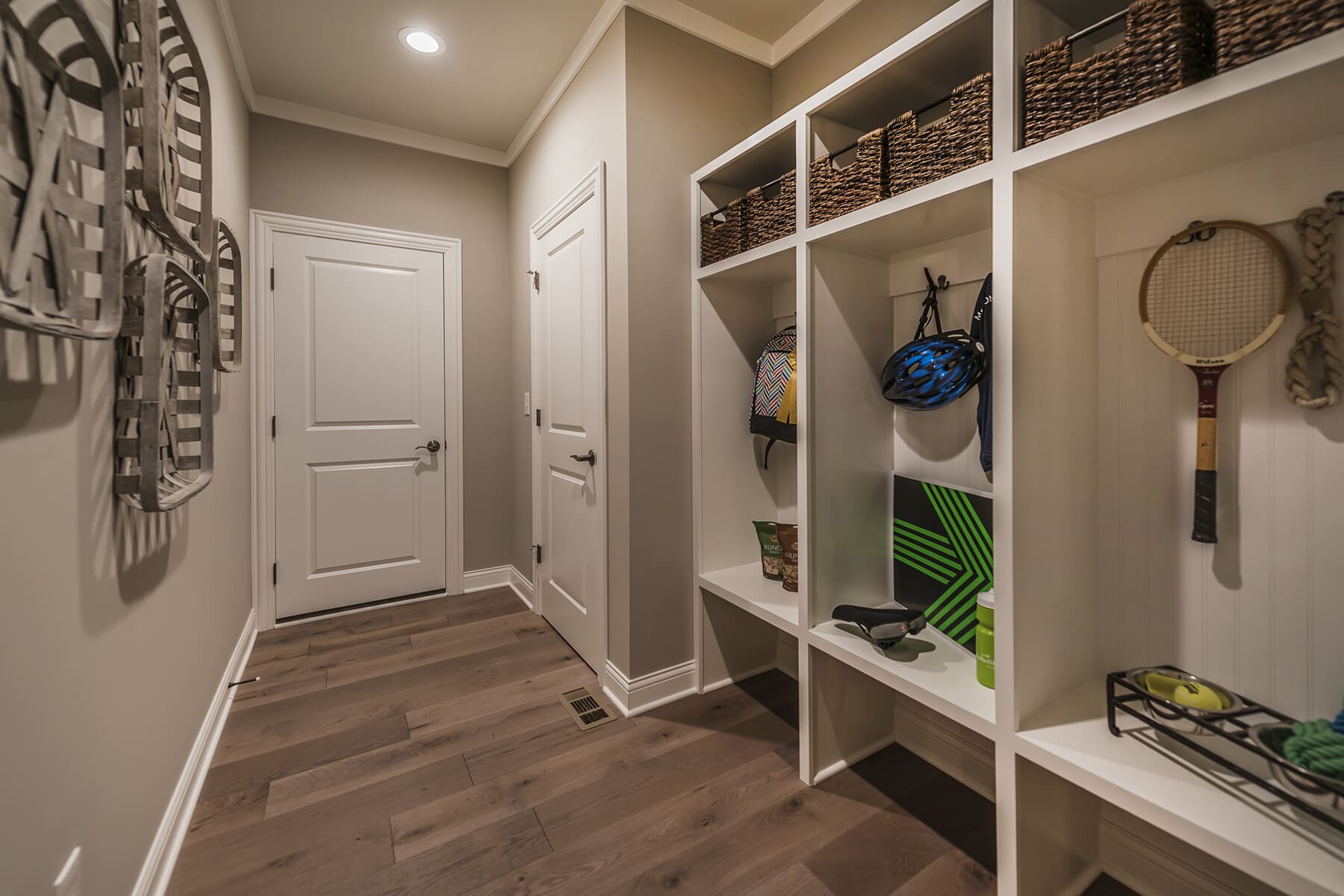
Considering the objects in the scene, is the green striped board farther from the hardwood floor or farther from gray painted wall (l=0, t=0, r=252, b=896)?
gray painted wall (l=0, t=0, r=252, b=896)

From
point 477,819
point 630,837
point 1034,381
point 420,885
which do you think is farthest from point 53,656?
point 1034,381

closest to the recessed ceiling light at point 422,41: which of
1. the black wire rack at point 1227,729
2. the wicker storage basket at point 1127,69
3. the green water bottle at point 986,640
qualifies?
the wicker storage basket at point 1127,69

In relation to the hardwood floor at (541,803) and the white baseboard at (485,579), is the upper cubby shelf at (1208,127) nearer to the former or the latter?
the hardwood floor at (541,803)

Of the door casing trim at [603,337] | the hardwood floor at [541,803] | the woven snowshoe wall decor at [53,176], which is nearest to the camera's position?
the woven snowshoe wall decor at [53,176]

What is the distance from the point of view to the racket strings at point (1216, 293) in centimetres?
111

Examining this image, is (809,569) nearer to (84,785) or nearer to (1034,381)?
(1034,381)

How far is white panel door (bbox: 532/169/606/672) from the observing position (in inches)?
90.7

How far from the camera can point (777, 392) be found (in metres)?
2.03

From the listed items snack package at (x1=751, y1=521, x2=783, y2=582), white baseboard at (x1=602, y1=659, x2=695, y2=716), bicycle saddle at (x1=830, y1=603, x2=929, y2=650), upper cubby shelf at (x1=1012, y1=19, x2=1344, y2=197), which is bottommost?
white baseboard at (x1=602, y1=659, x2=695, y2=716)

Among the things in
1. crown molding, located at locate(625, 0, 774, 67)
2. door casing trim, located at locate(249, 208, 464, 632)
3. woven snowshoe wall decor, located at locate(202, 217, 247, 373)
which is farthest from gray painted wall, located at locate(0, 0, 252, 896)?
crown molding, located at locate(625, 0, 774, 67)

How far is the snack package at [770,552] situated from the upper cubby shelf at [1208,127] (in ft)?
4.45

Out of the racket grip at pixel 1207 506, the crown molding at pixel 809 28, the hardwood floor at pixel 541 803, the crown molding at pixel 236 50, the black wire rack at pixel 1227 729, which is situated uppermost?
the crown molding at pixel 236 50

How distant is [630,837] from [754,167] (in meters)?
2.24

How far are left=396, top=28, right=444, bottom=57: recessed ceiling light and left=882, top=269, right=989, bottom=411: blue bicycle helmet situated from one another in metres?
2.30
